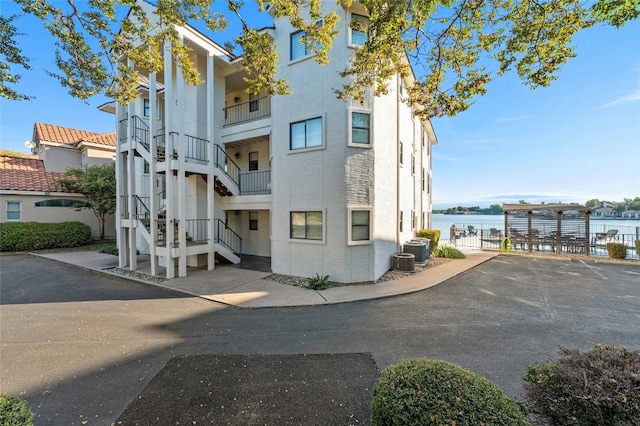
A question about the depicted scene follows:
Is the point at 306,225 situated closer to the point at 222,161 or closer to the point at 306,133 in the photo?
the point at 306,133

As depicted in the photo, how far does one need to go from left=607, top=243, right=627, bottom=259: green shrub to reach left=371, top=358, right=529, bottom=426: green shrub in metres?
17.5

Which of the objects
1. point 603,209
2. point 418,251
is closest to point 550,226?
point 603,209

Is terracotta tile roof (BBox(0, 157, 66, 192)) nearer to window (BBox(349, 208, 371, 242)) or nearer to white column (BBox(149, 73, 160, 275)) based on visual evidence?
white column (BBox(149, 73, 160, 275))

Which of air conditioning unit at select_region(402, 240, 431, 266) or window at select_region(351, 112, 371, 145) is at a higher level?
window at select_region(351, 112, 371, 145)

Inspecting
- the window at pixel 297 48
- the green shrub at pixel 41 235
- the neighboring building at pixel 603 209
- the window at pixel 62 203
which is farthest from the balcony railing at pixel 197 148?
the neighboring building at pixel 603 209

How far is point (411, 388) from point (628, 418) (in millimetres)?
1480

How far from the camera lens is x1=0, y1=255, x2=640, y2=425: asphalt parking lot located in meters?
3.95

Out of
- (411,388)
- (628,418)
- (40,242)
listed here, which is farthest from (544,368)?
(40,242)

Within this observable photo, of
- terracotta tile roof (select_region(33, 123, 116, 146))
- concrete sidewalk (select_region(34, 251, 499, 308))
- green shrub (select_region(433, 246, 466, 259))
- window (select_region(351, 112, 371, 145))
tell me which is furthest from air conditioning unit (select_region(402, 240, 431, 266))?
terracotta tile roof (select_region(33, 123, 116, 146))

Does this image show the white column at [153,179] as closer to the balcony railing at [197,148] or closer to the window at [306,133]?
the balcony railing at [197,148]

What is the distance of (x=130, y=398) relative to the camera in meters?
3.56

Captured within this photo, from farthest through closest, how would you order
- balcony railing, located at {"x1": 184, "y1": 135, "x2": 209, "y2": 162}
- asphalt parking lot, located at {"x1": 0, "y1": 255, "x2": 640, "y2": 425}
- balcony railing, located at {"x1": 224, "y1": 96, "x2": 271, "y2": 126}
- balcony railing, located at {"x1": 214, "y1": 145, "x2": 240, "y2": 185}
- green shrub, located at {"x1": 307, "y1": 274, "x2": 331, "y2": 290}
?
1. balcony railing, located at {"x1": 224, "y1": 96, "x2": 271, "y2": 126}
2. balcony railing, located at {"x1": 214, "y1": 145, "x2": 240, "y2": 185}
3. balcony railing, located at {"x1": 184, "y1": 135, "x2": 209, "y2": 162}
4. green shrub, located at {"x1": 307, "y1": 274, "x2": 331, "y2": 290}
5. asphalt parking lot, located at {"x1": 0, "y1": 255, "x2": 640, "y2": 425}

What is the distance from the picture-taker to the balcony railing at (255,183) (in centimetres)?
1259

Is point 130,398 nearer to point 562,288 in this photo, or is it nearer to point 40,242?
point 562,288
